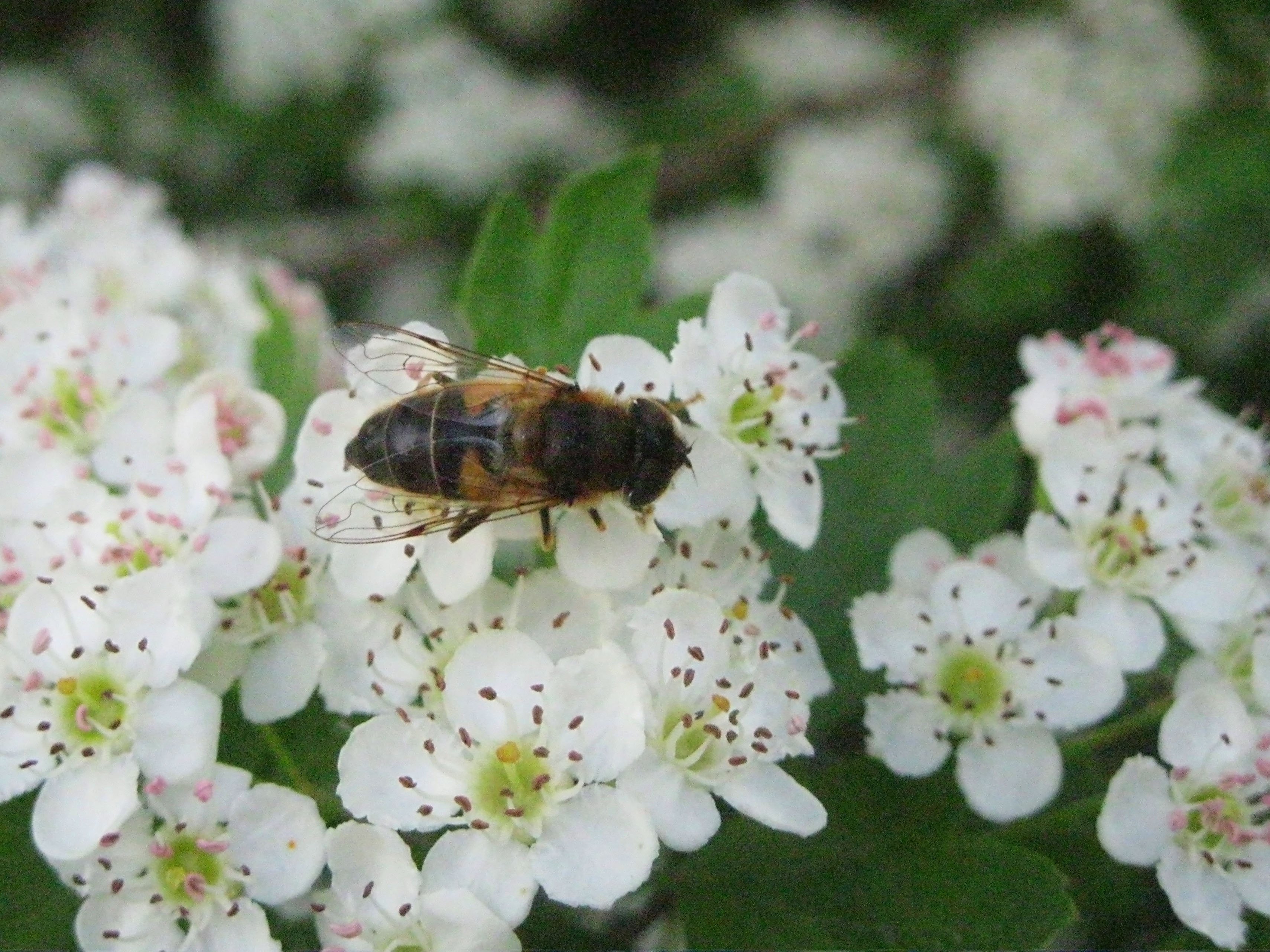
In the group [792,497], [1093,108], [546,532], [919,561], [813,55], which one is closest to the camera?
[546,532]

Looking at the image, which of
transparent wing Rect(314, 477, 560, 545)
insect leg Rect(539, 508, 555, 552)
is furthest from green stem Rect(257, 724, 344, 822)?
insect leg Rect(539, 508, 555, 552)

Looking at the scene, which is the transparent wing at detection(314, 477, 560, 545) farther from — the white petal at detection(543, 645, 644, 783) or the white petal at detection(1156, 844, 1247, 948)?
the white petal at detection(1156, 844, 1247, 948)

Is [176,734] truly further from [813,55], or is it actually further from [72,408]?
[813,55]

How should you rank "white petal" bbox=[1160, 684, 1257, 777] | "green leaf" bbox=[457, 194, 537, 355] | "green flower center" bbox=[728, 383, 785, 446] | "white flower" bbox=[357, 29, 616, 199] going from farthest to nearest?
"white flower" bbox=[357, 29, 616, 199]
"green leaf" bbox=[457, 194, 537, 355]
"green flower center" bbox=[728, 383, 785, 446]
"white petal" bbox=[1160, 684, 1257, 777]

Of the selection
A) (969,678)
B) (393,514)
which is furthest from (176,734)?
(969,678)

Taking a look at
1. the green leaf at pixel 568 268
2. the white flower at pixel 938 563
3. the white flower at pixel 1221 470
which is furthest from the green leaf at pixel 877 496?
the green leaf at pixel 568 268

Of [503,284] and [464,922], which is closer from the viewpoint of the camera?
[464,922]

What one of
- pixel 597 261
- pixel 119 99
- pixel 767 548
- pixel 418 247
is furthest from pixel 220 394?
pixel 119 99
